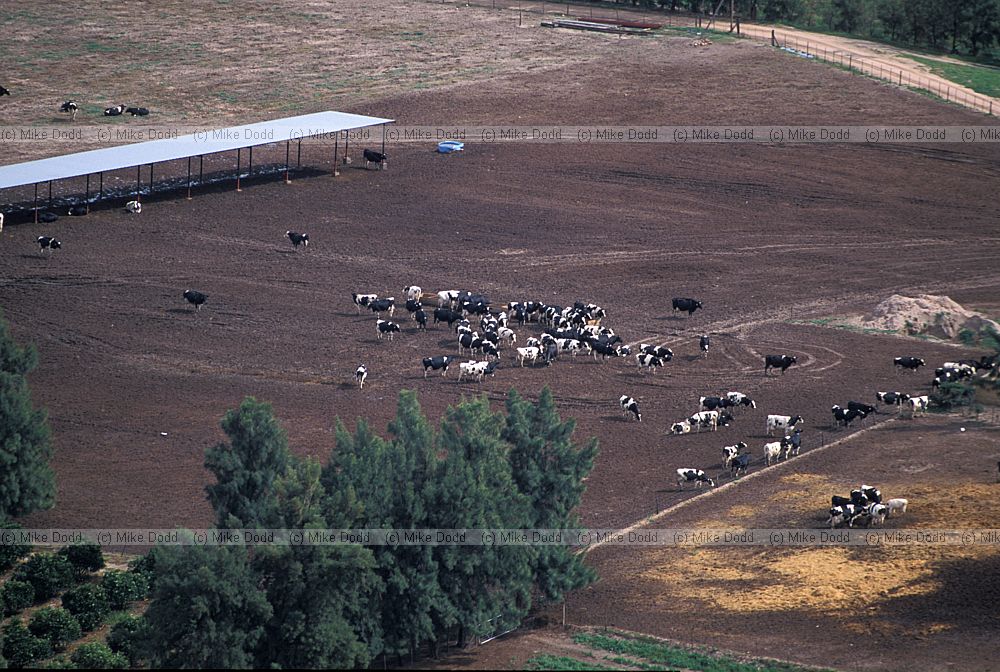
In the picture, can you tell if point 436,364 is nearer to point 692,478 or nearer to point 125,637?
point 692,478

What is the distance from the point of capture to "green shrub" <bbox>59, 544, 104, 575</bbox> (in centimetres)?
3173

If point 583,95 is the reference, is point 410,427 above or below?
below

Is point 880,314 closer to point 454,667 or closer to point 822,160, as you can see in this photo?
point 822,160

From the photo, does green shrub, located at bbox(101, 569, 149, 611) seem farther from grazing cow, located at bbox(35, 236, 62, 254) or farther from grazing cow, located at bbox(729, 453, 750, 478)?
grazing cow, located at bbox(35, 236, 62, 254)

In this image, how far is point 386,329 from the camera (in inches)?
1855

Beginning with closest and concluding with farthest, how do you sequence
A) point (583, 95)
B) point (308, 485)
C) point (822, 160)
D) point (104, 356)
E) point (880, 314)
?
point (308, 485), point (104, 356), point (880, 314), point (822, 160), point (583, 95)

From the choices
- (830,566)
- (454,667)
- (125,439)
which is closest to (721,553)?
(830,566)

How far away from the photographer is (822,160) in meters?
69.1

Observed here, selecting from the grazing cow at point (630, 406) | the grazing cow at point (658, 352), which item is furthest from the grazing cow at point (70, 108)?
the grazing cow at point (630, 406)

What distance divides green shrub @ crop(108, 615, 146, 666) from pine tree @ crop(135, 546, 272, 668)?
7.51ft

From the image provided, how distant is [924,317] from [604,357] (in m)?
12.6

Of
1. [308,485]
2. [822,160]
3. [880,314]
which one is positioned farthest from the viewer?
[822,160]

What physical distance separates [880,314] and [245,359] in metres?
23.2

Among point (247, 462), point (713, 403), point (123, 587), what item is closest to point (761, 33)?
point (713, 403)
